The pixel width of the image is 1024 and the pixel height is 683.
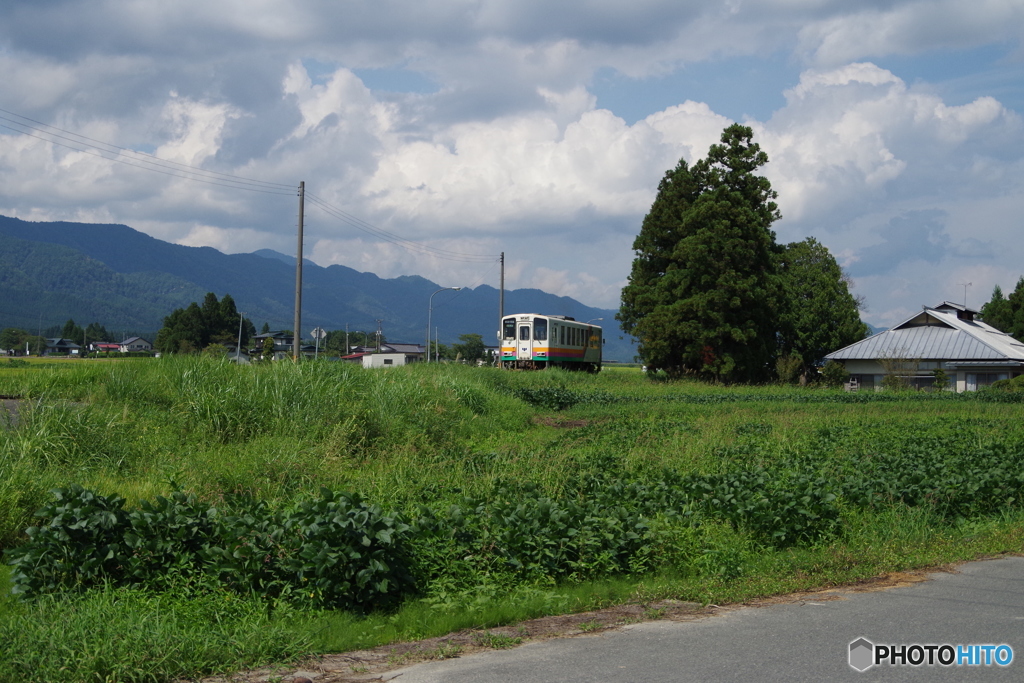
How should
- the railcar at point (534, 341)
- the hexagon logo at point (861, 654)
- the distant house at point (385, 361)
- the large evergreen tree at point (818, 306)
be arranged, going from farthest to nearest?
the large evergreen tree at point (818, 306) < the railcar at point (534, 341) < the distant house at point (385, 361) < the hexagon logo at point (861, 654)

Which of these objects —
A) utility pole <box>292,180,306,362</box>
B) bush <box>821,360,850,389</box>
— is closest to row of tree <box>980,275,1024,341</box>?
bush <box>821,360,850,389</box>

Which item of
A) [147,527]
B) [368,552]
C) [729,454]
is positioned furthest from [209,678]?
[729,454]

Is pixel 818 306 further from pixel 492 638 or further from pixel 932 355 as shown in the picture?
pixel 492 638

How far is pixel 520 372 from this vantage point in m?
37.5

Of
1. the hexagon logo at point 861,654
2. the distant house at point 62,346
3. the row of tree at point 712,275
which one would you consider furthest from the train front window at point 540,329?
the distant house at point 62,346

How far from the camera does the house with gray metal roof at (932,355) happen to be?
52781 millimetres

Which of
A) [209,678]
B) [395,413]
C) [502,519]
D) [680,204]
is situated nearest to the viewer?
[209,678]

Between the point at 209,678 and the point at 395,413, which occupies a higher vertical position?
the point at 395,413

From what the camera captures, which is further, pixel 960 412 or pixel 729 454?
pixel 960 412

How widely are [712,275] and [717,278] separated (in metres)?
0.31

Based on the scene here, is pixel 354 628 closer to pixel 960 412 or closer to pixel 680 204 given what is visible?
pixel 960 412

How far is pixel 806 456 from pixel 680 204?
3698 cm

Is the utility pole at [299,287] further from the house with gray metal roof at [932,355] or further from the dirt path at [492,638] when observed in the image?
the house with gray metal roof at [932,355]

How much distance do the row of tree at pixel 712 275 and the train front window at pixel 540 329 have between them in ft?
17.2
